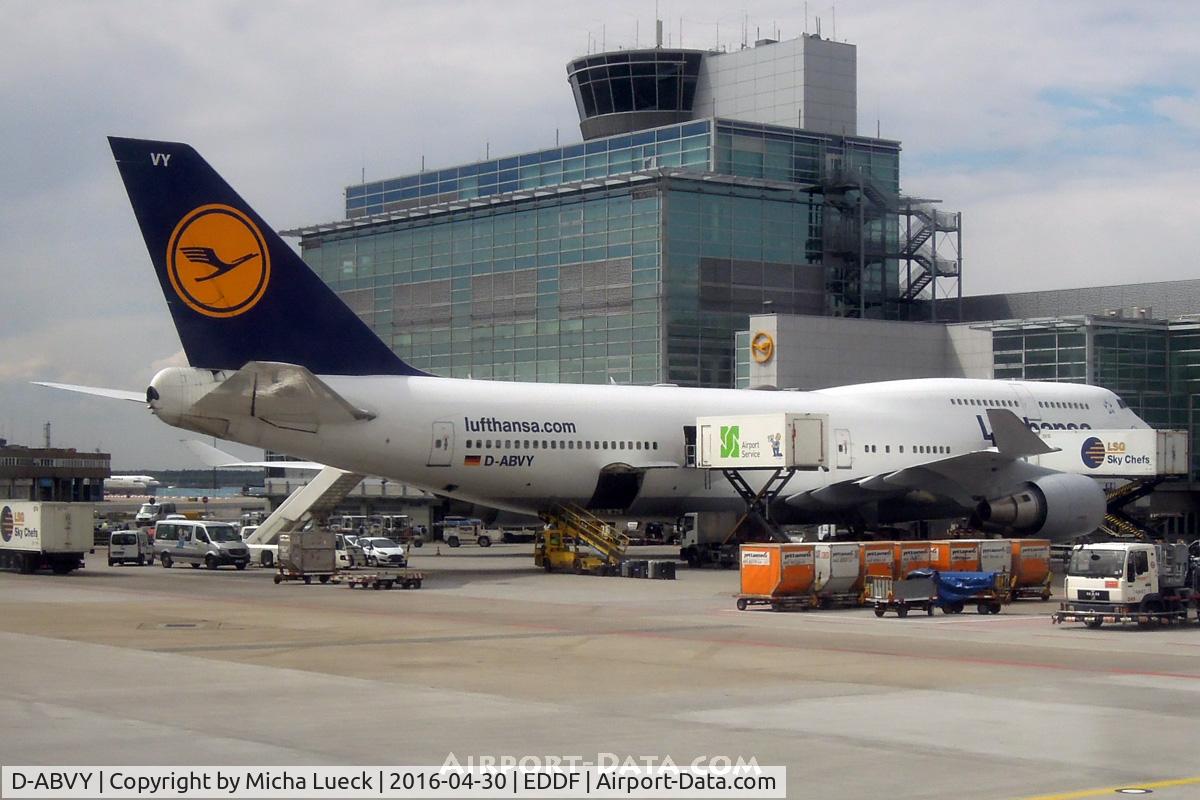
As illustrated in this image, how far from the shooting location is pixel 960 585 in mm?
29375

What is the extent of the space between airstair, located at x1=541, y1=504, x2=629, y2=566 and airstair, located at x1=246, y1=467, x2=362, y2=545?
10.9 metres

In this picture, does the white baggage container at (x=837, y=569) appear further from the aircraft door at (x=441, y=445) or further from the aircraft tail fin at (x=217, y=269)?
the aircraft tail fin at (x=217, y=269)

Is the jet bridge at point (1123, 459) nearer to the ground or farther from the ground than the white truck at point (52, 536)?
farther from the ground

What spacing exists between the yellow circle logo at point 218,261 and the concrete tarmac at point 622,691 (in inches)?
329

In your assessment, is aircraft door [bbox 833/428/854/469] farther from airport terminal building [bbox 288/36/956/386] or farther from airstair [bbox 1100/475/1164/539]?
airport terminal building [bbox 288/36/956/386]

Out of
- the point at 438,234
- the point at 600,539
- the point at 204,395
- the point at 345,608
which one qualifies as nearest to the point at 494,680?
the point at 345,608

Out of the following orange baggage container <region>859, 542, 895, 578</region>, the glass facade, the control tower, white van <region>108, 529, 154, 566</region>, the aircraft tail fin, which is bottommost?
white van <region>108, 529, 154, 566</region>

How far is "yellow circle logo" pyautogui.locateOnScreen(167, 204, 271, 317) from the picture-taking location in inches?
1403

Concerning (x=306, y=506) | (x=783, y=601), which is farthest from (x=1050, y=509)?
(x=306, y=506)

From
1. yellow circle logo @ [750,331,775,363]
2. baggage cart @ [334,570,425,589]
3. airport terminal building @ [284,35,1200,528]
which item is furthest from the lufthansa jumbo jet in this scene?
airport terminal building @ [284,35,1200,528]

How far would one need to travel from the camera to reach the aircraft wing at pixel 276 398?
115 ft

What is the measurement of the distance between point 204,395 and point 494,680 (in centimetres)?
1948

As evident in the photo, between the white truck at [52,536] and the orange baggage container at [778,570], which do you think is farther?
the white truck at [52,536]

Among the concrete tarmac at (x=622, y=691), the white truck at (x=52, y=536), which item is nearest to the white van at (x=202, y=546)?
the white truck at (x=52, y=536)
